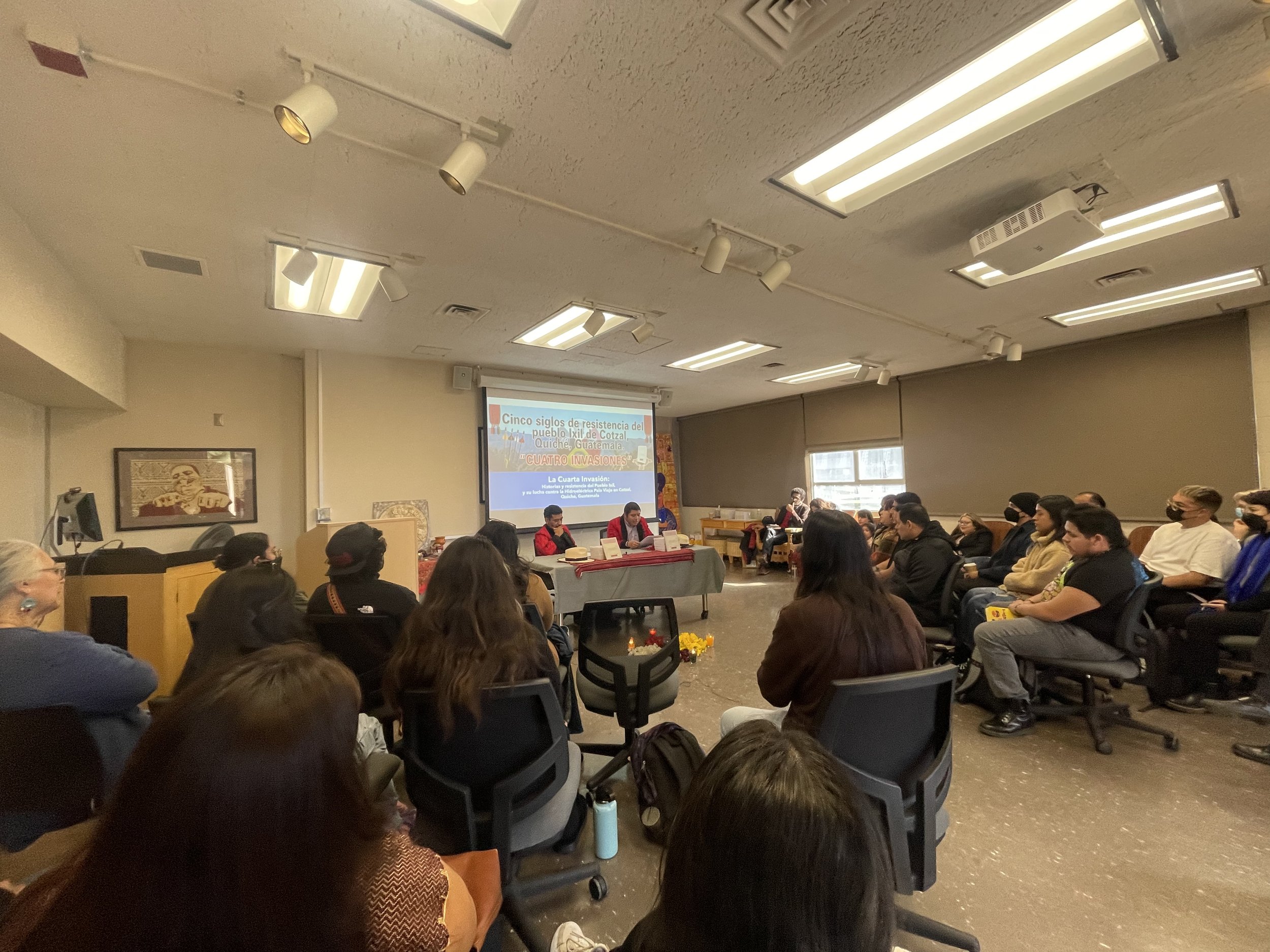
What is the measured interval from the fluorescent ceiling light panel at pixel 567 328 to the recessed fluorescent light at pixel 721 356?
1340 millimetres

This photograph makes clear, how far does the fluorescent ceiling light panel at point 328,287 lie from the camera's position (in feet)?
9.95

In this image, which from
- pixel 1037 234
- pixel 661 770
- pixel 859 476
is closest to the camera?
pixel 661 770

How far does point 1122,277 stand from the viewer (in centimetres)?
364

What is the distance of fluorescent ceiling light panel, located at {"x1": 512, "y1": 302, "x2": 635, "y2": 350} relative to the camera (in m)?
4.09

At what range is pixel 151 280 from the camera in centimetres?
315

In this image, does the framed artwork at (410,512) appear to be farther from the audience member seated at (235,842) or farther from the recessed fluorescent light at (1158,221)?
the recessed fluorescent light at (1158,221)

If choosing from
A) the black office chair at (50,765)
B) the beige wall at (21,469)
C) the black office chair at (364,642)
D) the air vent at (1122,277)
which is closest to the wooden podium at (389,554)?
the beige wall at (21,469)

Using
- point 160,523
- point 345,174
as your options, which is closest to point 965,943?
point 345,174

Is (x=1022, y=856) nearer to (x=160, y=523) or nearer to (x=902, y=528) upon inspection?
(x=902, y=528)

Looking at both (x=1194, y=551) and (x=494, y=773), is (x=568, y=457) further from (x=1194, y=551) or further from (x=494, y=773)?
(x=1194, y=551)

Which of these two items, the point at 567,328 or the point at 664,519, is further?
the point at 664,519

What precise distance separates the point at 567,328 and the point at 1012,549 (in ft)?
13.7

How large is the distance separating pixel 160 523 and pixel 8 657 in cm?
380

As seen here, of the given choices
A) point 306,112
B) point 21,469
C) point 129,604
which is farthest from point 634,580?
point 21,469
